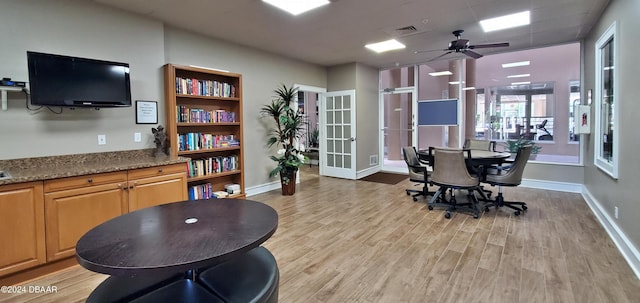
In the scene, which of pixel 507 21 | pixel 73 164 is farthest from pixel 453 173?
pixel 73 164

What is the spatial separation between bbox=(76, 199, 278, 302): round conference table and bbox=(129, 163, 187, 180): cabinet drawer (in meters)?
1.41

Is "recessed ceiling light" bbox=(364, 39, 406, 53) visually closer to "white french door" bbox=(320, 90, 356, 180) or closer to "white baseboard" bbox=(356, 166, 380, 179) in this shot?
"white french door" bbox=(320, 90, 356, 180)

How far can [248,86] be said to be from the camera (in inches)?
202

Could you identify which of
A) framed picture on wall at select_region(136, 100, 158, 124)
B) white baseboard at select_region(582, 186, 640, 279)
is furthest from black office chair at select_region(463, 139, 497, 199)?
framed picture on wall at select_region(136, 100, 158, 124)

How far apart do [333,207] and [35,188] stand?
10.9 feet

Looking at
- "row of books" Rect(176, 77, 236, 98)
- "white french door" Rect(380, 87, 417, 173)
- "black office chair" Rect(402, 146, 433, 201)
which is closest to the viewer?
"row of books" Rect(176, 77, 236, 98)

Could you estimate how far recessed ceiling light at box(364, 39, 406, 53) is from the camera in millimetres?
5043

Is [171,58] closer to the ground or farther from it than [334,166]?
farther from it

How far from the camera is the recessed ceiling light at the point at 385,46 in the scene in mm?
5043

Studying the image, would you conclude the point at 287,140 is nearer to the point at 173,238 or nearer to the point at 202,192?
the point at 202,192

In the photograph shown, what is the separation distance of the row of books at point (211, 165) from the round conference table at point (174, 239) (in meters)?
2.37

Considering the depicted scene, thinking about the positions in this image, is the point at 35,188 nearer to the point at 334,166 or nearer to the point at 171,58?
the point at 171,58

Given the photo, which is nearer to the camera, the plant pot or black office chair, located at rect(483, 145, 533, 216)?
black office chair, located at rect(483, 145, 533, 216)

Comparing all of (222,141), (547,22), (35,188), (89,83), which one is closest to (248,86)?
(222,141)
